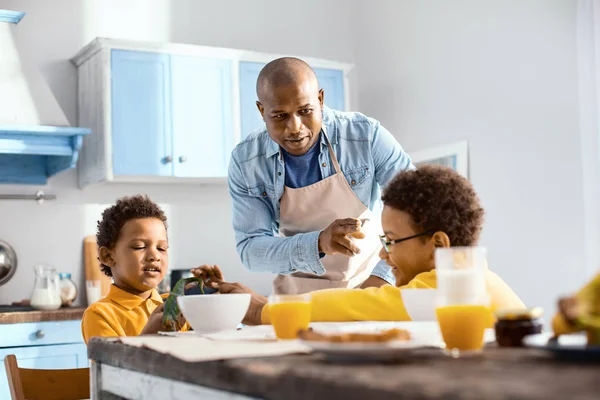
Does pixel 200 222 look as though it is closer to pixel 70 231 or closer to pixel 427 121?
pixel 70 231

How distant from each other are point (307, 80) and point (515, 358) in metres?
1.43

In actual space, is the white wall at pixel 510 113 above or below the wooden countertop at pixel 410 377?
above

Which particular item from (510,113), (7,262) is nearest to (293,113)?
(510,113)

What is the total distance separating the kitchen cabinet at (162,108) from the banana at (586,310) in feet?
11.0

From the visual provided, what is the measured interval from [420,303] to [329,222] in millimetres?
1133

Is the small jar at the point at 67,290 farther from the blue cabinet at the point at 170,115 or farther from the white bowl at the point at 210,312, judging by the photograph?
the white bowl at the point at 210,312

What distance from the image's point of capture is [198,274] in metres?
1.62

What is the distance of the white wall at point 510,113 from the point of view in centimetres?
358

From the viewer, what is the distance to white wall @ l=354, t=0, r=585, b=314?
141 inches

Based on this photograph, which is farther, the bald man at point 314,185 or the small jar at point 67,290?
the small jar at point 67,290

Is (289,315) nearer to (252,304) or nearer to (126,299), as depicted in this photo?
(252,304)

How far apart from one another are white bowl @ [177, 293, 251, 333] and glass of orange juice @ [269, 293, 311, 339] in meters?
0.16

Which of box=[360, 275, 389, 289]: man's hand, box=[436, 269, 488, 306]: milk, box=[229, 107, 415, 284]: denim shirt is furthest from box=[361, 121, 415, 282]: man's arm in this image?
box=[436, 269, 488, 306]: milk

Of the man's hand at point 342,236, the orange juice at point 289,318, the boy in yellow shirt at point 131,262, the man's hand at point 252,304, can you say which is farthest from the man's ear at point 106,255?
the orange juice at point 289,318
